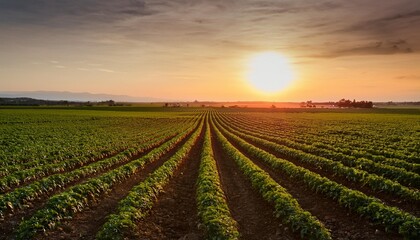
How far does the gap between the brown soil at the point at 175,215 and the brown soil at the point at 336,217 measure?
16.5 feet

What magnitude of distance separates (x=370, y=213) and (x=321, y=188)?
4043mm

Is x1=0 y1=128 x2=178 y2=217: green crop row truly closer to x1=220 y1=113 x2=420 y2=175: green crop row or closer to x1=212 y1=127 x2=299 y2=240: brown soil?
x1=212 y1=127 x2=299 y2=240: brown soil

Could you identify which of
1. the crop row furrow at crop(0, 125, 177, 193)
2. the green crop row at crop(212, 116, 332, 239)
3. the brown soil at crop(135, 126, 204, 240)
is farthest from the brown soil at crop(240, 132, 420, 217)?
the crop row furrow at crop(0, 125, 177, 193)

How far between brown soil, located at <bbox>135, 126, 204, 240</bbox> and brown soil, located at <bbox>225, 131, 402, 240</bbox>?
5.02m

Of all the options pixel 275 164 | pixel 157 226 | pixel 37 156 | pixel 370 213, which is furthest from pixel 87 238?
pixel 37 156

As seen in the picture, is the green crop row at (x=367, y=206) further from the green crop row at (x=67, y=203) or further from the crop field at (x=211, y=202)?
the green crop row at (x=67, y=203)

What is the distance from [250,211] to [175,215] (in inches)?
131

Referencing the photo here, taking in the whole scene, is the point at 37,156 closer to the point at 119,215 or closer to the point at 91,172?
the point at 91,172

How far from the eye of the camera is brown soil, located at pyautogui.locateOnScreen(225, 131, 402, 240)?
1191 centimetres

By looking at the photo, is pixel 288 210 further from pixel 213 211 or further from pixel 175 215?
pixel 175 215

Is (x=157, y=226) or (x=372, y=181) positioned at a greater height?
(x=372, y=181)

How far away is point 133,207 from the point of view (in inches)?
562

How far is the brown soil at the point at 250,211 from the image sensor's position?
498 inches

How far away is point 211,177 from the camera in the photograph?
1964 cm
